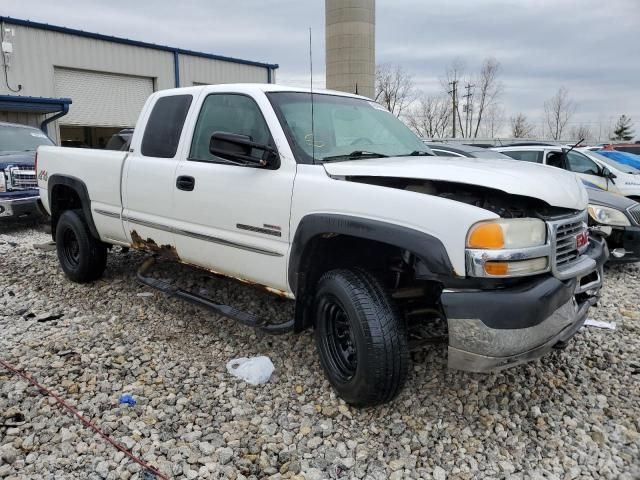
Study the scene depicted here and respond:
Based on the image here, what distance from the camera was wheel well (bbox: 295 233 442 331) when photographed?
317 cm

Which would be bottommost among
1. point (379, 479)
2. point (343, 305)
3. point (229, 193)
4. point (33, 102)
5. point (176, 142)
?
point (379, 479)

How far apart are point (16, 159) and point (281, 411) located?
25.4ft

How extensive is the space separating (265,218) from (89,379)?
157cm

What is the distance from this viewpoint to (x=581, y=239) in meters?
3.05

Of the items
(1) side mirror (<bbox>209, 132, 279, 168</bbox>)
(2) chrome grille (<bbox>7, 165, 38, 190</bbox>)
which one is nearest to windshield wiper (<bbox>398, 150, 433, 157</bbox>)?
(1) side mirror (<bbox>209, 132, 279, 168</bbox>)

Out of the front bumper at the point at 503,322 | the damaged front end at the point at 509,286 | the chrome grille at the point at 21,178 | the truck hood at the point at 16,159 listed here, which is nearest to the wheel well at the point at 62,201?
the chrome grille at the point at 21,178

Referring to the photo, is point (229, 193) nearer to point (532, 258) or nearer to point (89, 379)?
point (89, 379)

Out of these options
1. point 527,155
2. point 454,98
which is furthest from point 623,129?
point 527,155

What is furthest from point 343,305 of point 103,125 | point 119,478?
point 103,125

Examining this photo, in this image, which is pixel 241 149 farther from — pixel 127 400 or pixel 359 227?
pixel 127 400

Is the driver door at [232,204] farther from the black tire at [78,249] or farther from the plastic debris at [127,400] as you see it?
the black tire at [78,249]

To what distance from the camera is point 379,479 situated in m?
2.59

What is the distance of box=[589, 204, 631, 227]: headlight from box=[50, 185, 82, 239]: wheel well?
5.72 m

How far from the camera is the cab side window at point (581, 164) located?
1022cm
